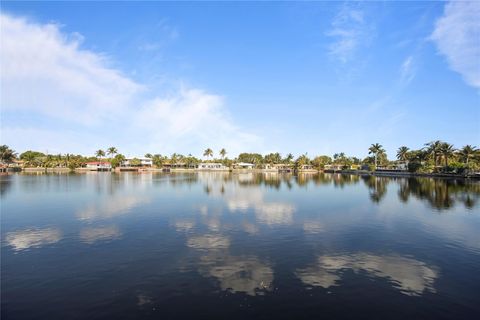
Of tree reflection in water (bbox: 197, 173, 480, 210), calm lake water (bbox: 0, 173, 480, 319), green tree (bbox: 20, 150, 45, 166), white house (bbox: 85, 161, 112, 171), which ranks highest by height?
green tree (bbox: 20, 150, 45, 166)

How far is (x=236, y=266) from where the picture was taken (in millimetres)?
18016

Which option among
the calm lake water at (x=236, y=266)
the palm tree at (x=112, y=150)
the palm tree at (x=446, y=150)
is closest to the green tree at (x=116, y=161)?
the palm tree at (x=112, y=150)

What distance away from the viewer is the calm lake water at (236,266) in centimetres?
1320

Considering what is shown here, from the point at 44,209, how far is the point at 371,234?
133 feet

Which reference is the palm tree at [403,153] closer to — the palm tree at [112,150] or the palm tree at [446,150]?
the palm tree at [446,150]

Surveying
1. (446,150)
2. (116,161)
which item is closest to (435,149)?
(446,150)

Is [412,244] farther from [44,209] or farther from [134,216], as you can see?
[44,209]

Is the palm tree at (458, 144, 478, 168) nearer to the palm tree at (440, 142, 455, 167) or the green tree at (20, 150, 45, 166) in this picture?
the palm tree at (440, 142, 455, 167)

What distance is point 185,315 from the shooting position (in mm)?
12391

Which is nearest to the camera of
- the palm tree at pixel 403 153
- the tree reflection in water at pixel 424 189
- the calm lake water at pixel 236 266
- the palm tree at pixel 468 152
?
the calm lake water at pixel 236 266

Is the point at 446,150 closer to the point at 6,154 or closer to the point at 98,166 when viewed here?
the point at 98,166

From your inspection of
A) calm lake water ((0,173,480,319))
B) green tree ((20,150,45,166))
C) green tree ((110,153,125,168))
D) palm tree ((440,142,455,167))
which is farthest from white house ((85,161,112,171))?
palm tree ((440,142,455,167))

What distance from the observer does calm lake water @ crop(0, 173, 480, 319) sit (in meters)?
13.2

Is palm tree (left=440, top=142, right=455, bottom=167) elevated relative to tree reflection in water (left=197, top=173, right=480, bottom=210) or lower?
elevated
